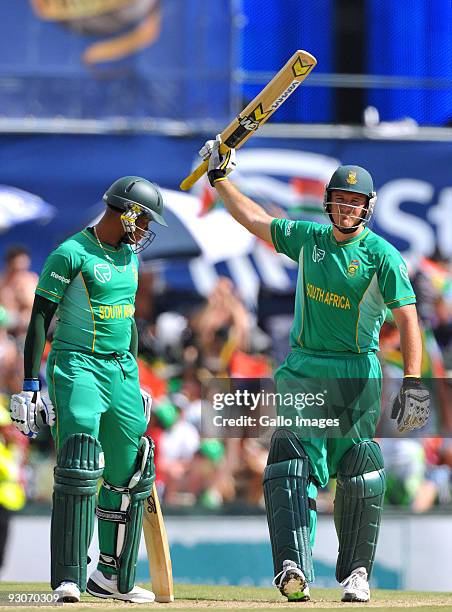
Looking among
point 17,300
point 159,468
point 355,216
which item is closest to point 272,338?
point 159,468

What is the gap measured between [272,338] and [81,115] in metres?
2.73

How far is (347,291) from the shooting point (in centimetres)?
668

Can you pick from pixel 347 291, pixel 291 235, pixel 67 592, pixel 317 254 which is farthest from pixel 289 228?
pixel 67 592

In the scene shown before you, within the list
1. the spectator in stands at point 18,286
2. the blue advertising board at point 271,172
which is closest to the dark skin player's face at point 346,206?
the spectator in stands at point 18,286

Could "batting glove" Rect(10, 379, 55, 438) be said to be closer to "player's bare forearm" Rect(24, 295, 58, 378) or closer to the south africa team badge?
"player's bare forearm" Rect(24, 295, 58, 378)

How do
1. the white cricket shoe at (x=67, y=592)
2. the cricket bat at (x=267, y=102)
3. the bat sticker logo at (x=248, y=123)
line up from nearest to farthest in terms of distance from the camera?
the white cricket shoe at (x=67, y=592) < the cricket bat at (x=267, y=102) < the bat sticker logo at (x=248, y=123)

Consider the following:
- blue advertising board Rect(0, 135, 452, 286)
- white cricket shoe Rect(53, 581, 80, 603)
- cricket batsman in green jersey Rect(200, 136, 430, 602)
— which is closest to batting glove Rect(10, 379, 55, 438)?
white cricket shoe Rect(53, 581, 80, 603)

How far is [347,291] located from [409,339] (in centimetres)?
38

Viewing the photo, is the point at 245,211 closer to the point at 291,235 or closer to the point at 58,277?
the point at 291,235

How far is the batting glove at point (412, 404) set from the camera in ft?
21.3

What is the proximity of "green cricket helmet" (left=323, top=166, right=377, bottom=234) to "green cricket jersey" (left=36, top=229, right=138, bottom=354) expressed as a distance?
1094 millimetres

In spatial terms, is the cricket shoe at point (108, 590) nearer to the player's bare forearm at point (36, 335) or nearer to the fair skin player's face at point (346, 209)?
the player's bare forearm at point (36, 335)

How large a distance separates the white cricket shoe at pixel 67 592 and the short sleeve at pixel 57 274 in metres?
1.34

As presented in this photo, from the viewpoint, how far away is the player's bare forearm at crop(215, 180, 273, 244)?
7020 mm
